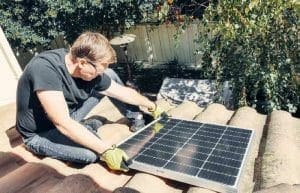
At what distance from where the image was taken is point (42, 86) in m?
3.55

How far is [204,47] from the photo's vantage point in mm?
7688

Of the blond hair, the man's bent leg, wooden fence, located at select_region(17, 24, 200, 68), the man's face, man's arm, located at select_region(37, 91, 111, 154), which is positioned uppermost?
the blond hair

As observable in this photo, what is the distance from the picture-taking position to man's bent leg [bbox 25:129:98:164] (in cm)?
366

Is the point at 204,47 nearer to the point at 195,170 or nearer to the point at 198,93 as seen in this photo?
the point at 198,93

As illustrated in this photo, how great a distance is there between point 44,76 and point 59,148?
0.81 metres

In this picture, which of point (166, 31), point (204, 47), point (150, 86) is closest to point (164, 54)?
Result: point (166, 31)

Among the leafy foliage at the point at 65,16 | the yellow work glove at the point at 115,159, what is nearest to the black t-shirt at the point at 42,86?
the yellow work glove at the point at 115,159

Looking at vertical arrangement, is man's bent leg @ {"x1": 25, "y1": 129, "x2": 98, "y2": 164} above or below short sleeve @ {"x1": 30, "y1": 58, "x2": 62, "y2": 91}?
below

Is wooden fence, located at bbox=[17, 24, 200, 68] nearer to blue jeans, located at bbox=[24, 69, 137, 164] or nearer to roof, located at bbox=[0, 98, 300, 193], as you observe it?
roof, located at bbox=[0, 98, 300, 193]

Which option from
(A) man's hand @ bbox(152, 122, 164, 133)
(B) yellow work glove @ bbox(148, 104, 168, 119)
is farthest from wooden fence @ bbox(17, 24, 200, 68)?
(A) man's hand @ bbox(152, 122, 164, 133)

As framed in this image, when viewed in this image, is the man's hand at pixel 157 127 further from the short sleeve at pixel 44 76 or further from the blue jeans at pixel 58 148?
the short sleeve at pixel 44 76

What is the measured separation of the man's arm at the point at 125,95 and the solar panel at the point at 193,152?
0.47 meters

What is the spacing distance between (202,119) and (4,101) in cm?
498

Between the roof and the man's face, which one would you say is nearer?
the roof
